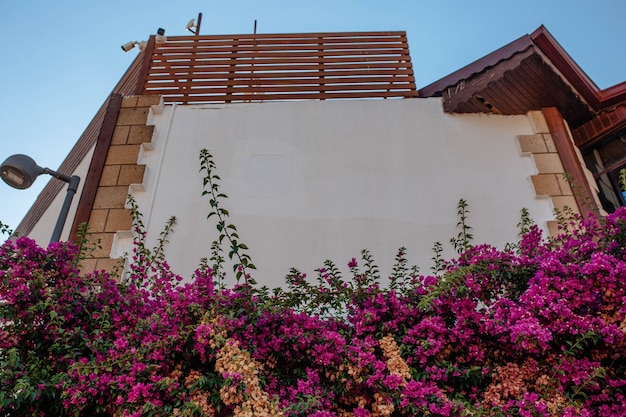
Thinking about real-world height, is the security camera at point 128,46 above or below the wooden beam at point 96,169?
above

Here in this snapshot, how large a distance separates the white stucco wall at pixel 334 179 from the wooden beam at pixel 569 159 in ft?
0.83

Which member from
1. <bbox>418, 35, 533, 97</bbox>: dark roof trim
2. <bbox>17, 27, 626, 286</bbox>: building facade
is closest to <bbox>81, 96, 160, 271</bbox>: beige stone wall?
<bbox>17, 27, 626, 286</bbox>: building facade

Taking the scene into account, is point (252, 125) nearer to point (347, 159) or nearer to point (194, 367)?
point (347, 159)

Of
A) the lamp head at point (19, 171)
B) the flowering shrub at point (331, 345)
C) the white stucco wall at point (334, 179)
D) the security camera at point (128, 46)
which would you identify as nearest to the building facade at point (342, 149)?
the white stucco wall at point (334, 179)

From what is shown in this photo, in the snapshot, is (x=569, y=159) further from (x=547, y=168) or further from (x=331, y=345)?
(x=331, y=345)

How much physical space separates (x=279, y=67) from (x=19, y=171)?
295 centimetres

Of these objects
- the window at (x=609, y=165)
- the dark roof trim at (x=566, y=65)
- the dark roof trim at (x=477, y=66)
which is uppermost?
the dark roof trim at (x=477, y=66)

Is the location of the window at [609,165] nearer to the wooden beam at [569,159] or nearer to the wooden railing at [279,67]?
the wooden beam at [569,159]

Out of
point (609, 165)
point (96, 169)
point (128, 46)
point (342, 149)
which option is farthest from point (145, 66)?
point (609, 165)

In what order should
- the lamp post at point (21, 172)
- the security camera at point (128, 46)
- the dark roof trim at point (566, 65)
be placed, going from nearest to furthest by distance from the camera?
the lamp post at point (21, 172) < the dark roof trim at point (566, 65) < the security camera at point (128, 46)

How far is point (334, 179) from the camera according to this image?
4844mm

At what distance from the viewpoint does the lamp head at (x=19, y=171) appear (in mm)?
4090

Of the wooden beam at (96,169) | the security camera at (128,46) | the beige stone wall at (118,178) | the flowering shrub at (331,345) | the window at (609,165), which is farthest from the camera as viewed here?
the security camera at (128,46)

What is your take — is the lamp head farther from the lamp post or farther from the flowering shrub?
the flowering shrub
